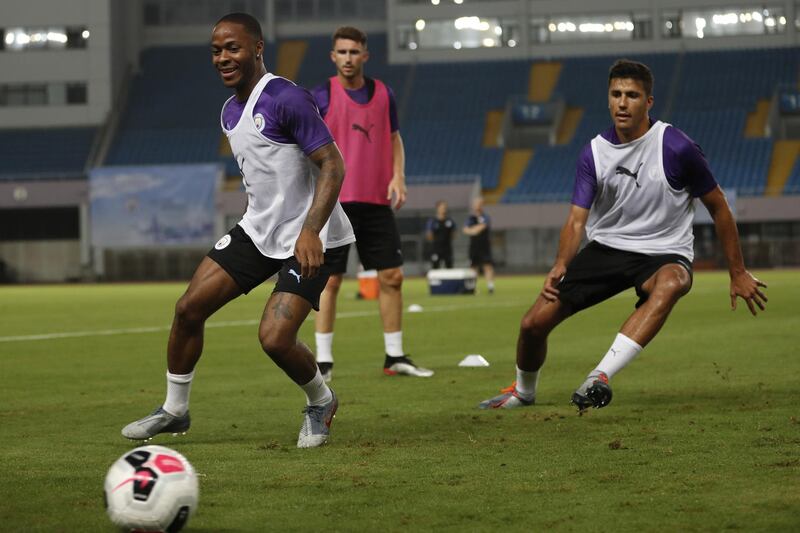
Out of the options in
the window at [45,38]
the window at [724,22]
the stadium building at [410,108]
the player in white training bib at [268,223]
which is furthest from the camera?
the window at [45,38]

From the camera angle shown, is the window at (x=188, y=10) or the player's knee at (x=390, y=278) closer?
the player's knee at (x=390, y=278)

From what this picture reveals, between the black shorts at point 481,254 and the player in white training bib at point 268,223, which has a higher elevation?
the player in white training bib at point 268,223

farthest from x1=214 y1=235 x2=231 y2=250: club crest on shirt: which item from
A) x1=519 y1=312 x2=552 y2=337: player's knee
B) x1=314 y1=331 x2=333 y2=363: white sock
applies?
x1=314 y1=331 x2=333 y2=363: white sock

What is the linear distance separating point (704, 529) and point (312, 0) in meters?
57.6

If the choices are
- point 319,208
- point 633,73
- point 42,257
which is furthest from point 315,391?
point 42,257

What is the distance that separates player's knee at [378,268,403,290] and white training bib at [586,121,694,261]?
2.71 m

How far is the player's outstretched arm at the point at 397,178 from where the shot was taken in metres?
9.88

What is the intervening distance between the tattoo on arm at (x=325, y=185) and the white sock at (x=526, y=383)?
212 centimetres

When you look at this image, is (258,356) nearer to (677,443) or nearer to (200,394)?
(200,394)

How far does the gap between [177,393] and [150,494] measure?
237 centimetres

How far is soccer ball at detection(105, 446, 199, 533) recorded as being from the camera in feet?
14.3

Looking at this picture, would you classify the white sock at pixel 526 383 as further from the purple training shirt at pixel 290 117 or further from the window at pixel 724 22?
the window at pixel 724 22

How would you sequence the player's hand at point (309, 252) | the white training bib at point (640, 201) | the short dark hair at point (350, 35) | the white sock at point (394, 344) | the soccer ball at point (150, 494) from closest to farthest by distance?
1. the soccer ball at point (150, 494)
2. the player's hand at point (309, 252)
3. the white training bib at point (640, 201)
4. the short dark hair at point (350, 35)
5. the white sock at point (394, 344)

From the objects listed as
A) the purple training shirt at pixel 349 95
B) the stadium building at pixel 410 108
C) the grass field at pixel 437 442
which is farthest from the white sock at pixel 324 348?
the stadium building at pixel 410 108
